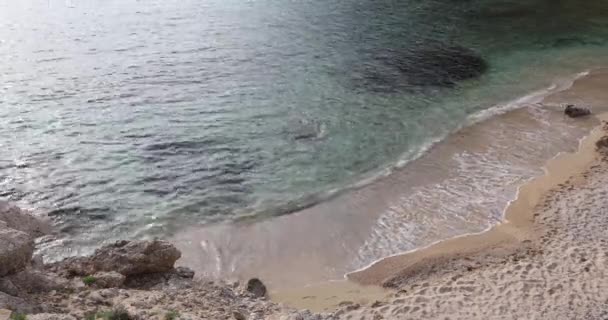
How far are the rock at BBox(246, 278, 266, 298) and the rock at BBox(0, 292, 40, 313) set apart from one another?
12.6ft

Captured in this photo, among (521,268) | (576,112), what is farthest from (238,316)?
(576,112)

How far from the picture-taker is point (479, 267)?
38.0 feet

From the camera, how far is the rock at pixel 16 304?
7931mm

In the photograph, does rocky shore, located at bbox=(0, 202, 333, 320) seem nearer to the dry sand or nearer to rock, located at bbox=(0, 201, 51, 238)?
rock, located at bbox=(0, 201, 51, 238)

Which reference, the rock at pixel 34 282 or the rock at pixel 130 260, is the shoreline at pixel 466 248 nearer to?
the rock at pixel 130 260

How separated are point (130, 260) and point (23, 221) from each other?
141 inches

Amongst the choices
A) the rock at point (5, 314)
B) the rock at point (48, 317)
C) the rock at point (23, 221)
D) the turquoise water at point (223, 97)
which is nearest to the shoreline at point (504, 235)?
the turquoise water at point (223, 97)

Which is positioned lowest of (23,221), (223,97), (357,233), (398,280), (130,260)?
(357,233)

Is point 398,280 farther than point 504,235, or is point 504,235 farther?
point 504,235

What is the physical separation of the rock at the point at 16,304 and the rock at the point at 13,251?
825 mm

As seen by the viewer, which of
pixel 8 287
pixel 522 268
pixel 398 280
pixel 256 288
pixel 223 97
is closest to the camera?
pixel 8 287

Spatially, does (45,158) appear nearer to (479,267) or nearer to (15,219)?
(15,219)

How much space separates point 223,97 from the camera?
20953 mm

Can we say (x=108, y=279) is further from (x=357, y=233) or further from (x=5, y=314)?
(x=357, y=233)
